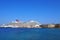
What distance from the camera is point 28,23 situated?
135250 mm

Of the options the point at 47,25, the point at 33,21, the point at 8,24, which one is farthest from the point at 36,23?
the point at 8,24

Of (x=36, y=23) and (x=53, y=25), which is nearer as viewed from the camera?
(x=53, y=25)

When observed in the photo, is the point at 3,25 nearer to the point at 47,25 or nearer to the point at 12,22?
the point at 12,22

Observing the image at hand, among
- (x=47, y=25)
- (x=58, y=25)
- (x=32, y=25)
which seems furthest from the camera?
(x=32, y=25)

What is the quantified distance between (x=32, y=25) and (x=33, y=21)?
7.92 m

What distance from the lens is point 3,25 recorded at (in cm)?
14400

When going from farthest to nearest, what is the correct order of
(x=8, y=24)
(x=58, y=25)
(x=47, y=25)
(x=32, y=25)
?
(x=8, y=24) < (x=32, y=25) < (x=47, y=25) < (x=58, y=25)

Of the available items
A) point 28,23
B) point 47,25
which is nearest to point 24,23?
point 28,23

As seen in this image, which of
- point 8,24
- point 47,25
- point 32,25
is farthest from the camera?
point 8,24

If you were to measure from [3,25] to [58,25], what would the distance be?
54.4 meters

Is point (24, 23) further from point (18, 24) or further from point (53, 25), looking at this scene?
point (53, 25)

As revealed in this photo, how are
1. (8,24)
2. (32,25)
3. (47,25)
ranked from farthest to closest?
(8,24) → (32,25) → (47,25)

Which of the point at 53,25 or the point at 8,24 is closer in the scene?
the point at 53,25

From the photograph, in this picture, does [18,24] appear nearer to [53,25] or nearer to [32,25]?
[32,25]
